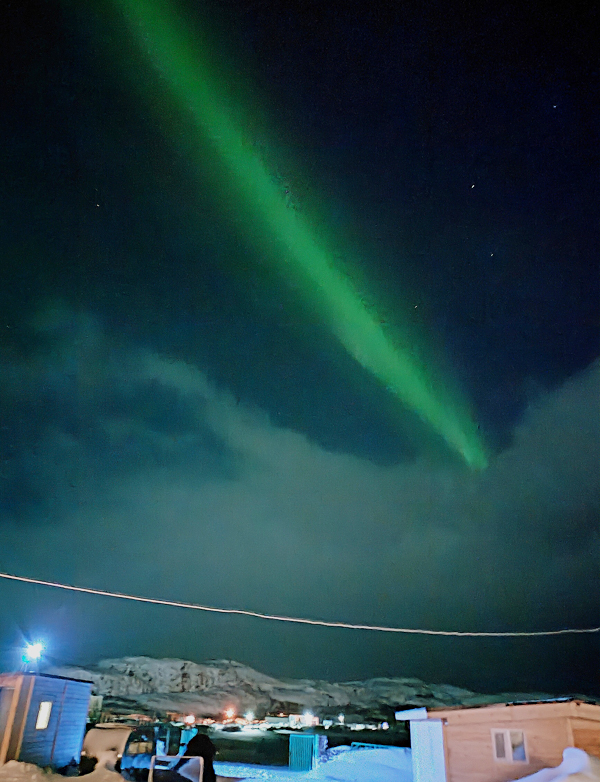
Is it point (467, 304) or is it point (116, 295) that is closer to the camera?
point (467, 304)

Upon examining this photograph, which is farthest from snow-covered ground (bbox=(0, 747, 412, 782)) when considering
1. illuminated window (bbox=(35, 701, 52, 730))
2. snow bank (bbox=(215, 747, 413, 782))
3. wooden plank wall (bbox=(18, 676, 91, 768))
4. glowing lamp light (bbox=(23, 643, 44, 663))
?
illuminated window (bbox=(35, 701, 52, 730))

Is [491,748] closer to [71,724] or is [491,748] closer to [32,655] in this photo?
[71,724]

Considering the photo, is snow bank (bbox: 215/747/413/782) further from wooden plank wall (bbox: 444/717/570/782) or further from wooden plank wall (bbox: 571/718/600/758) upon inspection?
wooden plank wall (bbox: 571/718/600/758)

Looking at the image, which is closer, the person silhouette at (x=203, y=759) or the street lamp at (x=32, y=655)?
the person silhouette at (x=203, y=759)

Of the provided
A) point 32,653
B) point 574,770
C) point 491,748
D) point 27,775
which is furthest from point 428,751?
point 32,653

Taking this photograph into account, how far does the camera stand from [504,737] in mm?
11117

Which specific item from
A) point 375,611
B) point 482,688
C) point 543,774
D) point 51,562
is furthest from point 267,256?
point 482,688

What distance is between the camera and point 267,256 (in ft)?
62.9

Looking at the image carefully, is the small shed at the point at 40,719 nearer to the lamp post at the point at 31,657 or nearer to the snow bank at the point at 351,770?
the lamp post at the point at 31,657

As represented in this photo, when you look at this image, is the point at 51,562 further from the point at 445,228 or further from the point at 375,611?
the point at 445,228

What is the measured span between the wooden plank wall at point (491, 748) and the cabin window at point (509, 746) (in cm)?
8

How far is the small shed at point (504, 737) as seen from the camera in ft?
33.4

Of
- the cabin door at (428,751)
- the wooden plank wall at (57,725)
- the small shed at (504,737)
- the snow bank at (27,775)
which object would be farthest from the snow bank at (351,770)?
the snow bank at (27,775)

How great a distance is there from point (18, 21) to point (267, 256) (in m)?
9.90
